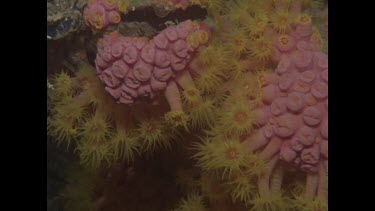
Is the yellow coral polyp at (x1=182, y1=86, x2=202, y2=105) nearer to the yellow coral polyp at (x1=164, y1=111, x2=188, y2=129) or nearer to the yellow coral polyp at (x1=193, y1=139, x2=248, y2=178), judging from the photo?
the yellow coral polyp at (x1=164, y1=111, x2=188, y2=129)

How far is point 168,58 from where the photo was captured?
1.60 metres

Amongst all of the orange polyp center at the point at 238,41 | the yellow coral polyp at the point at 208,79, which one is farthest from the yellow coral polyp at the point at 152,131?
the orange polyp center at the point at 238,41

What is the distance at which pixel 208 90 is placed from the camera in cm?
171

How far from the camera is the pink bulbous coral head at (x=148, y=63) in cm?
158

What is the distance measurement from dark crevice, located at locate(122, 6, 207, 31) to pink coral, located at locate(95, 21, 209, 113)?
0.12 meters

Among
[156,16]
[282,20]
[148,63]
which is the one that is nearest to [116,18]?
[156,16]

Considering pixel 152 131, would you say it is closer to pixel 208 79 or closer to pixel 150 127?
pixel 150 127

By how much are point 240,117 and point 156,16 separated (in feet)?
1.87

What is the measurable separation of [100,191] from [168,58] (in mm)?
959

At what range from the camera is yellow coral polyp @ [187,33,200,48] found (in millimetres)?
1619

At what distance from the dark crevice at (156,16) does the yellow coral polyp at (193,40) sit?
0.16 m
